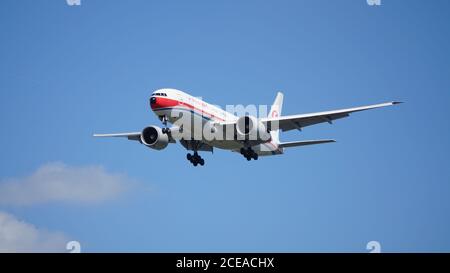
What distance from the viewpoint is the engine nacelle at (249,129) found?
53.5m

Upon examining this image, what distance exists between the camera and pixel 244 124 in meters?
53.8

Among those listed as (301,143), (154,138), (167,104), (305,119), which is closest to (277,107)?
(301,143)

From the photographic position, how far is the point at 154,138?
5662 centimetres

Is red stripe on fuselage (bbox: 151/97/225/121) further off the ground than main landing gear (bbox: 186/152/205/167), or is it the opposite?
red stripe on fuselage (bbox: 151/97/225/121)

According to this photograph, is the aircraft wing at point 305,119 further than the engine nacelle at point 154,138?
No

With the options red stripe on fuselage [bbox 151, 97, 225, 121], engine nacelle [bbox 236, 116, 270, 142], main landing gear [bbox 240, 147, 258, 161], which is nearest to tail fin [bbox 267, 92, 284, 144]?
main landing gear [bbox 240, 147, 258, 161]

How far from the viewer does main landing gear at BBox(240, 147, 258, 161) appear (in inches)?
2226

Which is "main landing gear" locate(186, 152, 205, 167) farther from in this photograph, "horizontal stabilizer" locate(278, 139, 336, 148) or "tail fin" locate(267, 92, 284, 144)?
"tail fin" locate(267, 92, 284, 144)

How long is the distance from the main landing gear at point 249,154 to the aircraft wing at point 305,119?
8.23 ft

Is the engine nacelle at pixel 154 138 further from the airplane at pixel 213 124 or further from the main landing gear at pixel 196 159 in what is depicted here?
the main landing gear at pixel 196 159

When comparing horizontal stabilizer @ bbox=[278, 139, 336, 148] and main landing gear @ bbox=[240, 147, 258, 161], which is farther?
main landing gear @ bbox=[240, 147, 258, 161]

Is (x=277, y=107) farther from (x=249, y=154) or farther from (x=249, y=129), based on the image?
(x=249, y=129)

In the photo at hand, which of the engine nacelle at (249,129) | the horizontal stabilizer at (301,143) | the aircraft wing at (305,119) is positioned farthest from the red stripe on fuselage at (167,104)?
the horizontal stabilizer at (301,143)

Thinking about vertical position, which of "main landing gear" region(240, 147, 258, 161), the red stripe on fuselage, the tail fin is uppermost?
the tail fin
